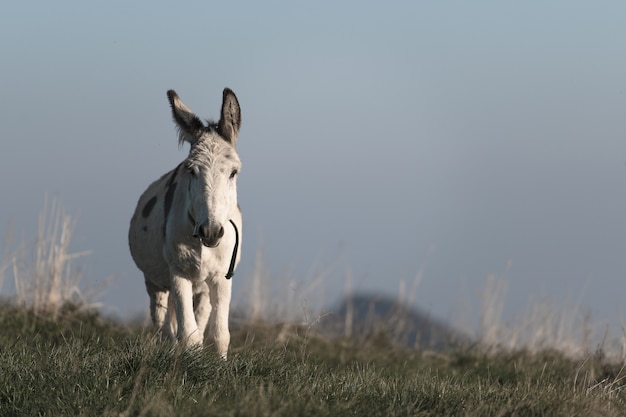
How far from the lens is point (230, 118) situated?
7.73 m

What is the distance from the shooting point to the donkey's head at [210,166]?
7.09m

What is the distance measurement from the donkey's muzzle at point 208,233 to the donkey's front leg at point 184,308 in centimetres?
84

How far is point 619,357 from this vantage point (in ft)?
34.3

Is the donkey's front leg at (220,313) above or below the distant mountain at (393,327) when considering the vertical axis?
above

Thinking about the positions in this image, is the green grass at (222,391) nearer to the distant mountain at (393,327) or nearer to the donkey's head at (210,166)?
the donkey's head at (210,166)

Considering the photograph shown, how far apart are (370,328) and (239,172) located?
21.4 feet

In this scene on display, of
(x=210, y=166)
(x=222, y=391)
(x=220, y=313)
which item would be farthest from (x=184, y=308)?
(x=222, y=391)

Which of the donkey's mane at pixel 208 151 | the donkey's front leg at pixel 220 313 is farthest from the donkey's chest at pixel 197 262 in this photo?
the donkey's mane at pixel 208 151

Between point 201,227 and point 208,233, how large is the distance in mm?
88

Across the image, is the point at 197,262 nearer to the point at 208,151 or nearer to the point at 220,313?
the point at 220,313

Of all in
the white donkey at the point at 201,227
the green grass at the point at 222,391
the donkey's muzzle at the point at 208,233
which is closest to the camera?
the green grass at the point at 222,391

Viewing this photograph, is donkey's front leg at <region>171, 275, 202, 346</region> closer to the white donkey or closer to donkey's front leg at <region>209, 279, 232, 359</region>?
the white donkey

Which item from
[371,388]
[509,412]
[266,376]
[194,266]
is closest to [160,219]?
[194,266]

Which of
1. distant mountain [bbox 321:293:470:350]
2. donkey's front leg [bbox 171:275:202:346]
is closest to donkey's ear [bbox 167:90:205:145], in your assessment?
donkey's front leg [bbox 171:275:202:346]
